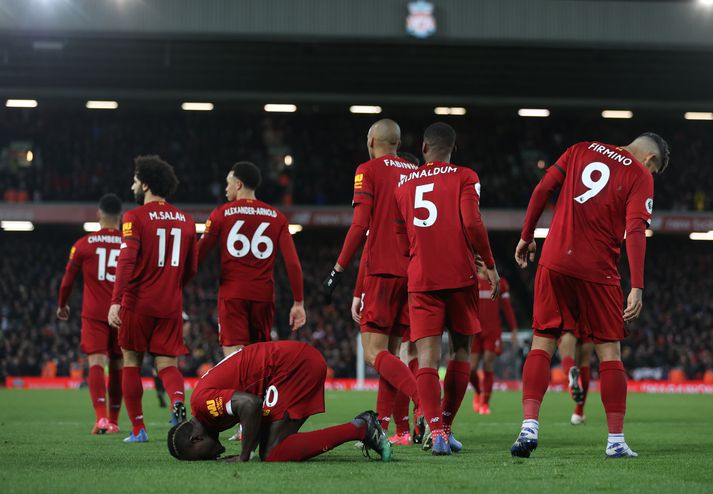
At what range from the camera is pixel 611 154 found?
6844 millimetres

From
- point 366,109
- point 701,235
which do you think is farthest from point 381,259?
point 701,235

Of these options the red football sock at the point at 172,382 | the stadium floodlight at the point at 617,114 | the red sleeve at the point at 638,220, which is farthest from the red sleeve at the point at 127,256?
the stadium floodlight at the point at 617,114

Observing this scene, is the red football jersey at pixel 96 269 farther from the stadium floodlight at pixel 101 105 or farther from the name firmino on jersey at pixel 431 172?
the stadium floodlight at pixel 101 105

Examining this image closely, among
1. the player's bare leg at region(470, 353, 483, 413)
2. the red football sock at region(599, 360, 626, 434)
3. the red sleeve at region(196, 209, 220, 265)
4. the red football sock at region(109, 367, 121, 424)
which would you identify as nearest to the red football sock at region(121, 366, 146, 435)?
the red sleeve at region(196, 209, 220, 265)

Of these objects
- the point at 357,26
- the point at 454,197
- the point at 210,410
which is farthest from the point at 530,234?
the point at 357,26

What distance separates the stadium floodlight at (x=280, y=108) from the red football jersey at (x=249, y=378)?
26295 mm

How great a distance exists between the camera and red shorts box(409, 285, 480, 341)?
276 inches

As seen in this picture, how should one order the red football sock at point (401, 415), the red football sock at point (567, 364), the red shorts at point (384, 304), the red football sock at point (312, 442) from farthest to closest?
the red football sock at point (567, 364)
the red football sock at point (401, 415)
the red shorts at point (384, 304)
the red football sock at point (312, 442)

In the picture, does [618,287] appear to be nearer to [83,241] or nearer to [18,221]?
[83,241]

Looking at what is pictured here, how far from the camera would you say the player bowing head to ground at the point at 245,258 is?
8.95 m

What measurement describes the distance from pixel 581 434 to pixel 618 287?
10.9ft

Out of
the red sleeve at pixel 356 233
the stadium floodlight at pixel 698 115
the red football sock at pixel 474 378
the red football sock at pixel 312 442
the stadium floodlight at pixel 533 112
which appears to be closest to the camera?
the red football sock at pixel 312 442

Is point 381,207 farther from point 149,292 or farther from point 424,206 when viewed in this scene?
point 149,292

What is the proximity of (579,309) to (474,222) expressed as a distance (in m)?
0.88
